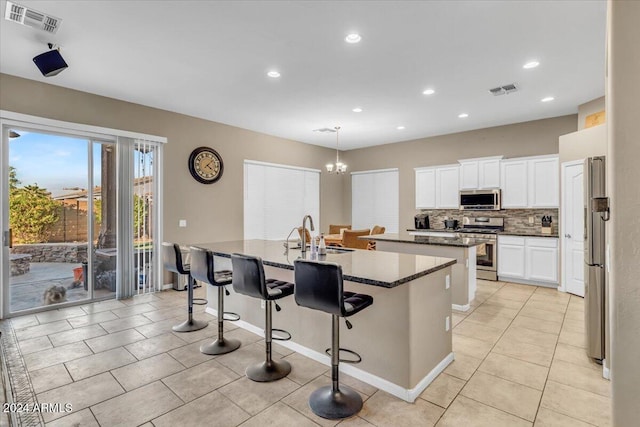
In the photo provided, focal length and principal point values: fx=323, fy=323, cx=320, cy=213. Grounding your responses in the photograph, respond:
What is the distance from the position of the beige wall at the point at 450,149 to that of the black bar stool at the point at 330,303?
215 inches

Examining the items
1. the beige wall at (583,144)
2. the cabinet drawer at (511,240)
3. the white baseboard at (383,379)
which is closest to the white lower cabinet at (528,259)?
the cabinet drawer at (511,240)

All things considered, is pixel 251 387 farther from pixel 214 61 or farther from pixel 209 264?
pixel 214 61

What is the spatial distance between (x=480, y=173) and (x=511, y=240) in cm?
144

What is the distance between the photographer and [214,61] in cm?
357

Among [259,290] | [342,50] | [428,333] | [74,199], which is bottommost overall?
[428,333]

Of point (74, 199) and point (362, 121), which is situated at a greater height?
point (362, 121)

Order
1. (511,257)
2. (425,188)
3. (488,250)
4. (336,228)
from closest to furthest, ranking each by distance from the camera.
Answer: (511,257) < (488,250) < (425,188) < (336,228)

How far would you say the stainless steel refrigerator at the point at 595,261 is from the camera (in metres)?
2.67

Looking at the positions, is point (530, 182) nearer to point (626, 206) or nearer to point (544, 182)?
point (544, 182)

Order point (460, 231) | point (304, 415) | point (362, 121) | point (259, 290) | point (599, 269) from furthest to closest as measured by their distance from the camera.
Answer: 1. point (460, 231)
2. point (362, 121)
3. point (599, 269)
4. point (259, 290)
5. point (304, 415)

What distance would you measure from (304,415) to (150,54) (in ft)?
12.1

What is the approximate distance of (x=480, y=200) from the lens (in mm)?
6363

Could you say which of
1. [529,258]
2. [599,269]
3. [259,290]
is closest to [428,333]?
[259,290]

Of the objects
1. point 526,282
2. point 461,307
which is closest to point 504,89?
point 461,307
